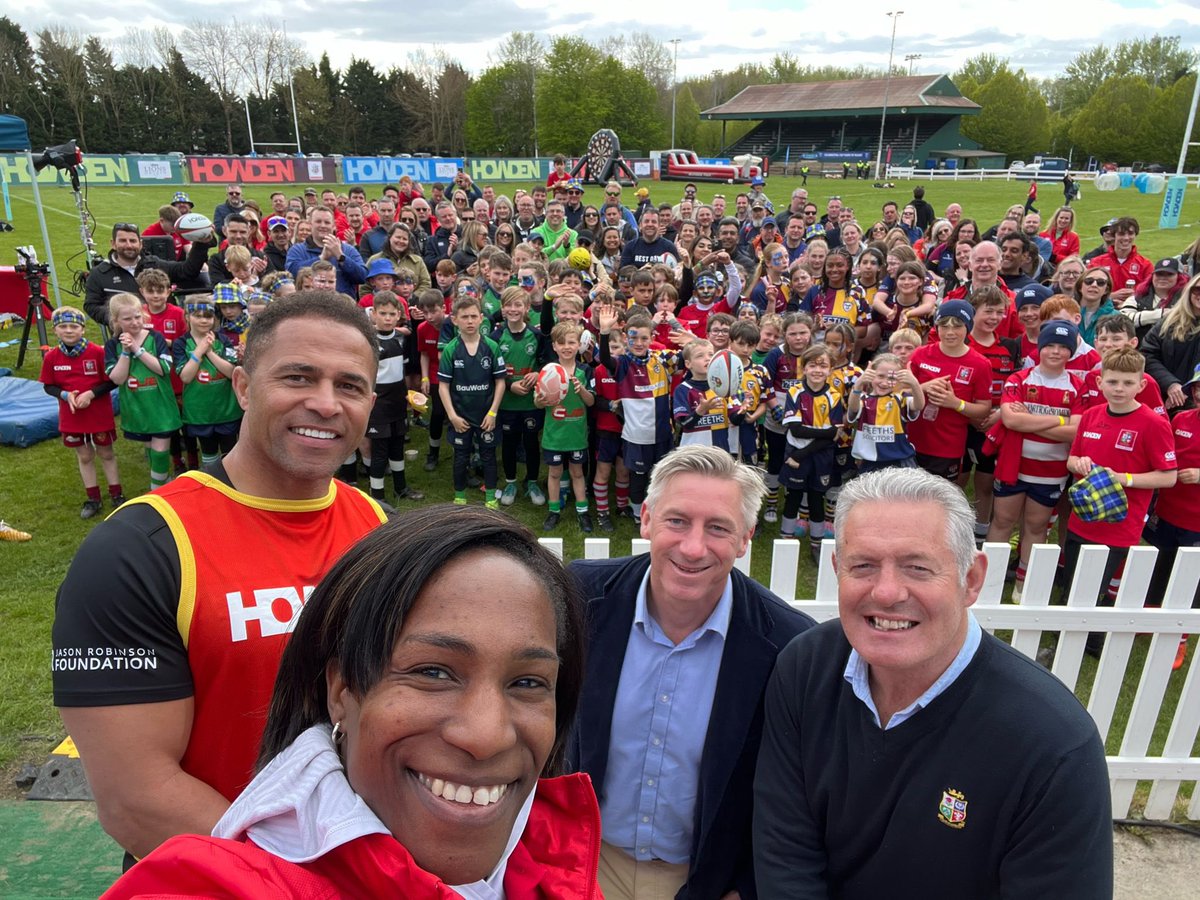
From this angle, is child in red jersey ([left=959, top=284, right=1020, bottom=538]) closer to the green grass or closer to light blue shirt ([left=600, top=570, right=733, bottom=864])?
the green grass

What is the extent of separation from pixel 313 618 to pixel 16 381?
10.6 m

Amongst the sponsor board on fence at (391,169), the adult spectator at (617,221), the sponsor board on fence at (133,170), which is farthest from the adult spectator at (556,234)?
the sponsor board on fence at (133,170)

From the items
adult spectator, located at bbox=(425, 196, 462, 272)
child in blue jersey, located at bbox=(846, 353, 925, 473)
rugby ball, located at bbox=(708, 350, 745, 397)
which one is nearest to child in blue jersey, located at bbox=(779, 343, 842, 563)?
child in blue jersey, located at bbox=(846, 353, 925, 473)

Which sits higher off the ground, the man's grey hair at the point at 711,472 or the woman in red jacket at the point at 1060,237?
the woman in red jacket at the point at 1060,237

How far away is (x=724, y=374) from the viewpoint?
6.01 meters

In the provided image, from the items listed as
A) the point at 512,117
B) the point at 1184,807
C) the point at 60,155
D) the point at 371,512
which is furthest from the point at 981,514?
the point at 512,117

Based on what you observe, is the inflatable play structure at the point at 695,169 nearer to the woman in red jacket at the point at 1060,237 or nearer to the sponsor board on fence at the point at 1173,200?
the sponsor board on fence at the point at 1173,200

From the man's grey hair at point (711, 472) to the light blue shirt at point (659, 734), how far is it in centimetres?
27

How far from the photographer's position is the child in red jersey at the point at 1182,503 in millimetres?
4754

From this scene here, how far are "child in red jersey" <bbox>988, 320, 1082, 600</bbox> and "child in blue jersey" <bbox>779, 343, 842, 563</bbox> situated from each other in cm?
123

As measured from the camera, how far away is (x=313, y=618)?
1192 mm

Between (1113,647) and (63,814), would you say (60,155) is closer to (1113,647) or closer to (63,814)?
(63,814)

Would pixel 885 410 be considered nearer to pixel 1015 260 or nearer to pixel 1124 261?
pixel 1015 260

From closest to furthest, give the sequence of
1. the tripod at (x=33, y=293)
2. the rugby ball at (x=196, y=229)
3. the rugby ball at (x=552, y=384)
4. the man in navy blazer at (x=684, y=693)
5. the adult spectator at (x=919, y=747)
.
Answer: the adult spectator at (x=919, y=747), the man in navy blazer at (x=684, y=693), the rugby ball at (x=552, y=384), the rugby ball at (x=196, y=229), the tripod at (x=33, y=293)
